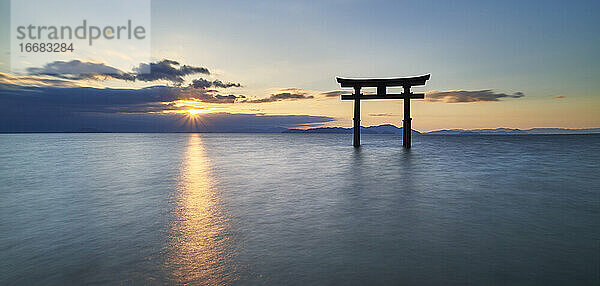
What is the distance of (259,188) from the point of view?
9328 millimetres

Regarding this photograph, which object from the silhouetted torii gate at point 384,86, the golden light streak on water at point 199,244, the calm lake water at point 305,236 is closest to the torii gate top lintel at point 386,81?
the silhouetted torii gate at point 384,86

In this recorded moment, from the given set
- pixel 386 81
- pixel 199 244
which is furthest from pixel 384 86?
pixel 199 244

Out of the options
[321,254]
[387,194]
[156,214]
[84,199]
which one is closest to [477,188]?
[387,194]

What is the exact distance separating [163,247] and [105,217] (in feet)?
9.00

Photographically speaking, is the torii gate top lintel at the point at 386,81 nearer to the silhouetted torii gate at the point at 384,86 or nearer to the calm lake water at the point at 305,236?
the silhouetted torii gate at the point at 384,86

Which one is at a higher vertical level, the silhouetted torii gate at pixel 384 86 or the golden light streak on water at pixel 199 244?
the silhouetted torii gate at pixel 384 86

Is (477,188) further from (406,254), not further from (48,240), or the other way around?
(48,240)

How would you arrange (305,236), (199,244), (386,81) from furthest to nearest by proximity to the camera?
(386,81)
(305,236)
(199,244)

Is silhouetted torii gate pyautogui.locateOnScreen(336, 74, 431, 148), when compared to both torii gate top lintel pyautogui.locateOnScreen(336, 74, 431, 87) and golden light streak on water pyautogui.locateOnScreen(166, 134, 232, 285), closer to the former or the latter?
torii gate top lintel pyautogui.locateOnScreen(336, 74, 431, 87)

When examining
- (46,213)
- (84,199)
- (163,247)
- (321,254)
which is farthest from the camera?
(84,199)

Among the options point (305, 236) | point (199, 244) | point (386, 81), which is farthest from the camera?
point (386, 81)

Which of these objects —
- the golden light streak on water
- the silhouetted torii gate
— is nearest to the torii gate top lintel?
the silhouetted torii gate

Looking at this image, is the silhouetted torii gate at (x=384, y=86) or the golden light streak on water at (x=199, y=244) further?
the silhouetted torii gate at (x=384, y=86)

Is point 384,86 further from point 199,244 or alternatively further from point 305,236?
point 199,244
